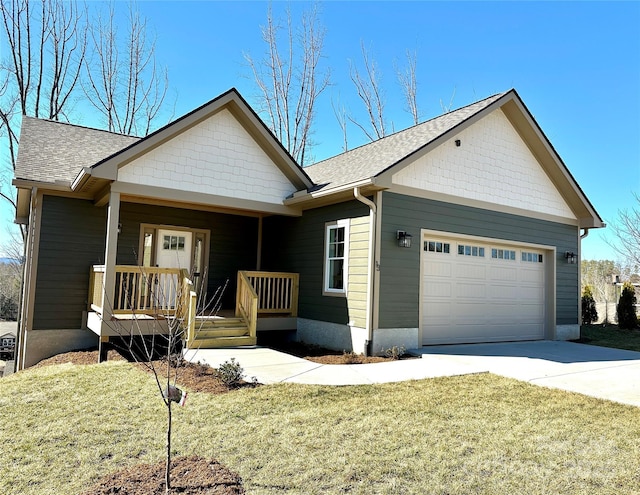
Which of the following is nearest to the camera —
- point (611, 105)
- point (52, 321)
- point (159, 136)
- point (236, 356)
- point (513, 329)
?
point (236, 356)

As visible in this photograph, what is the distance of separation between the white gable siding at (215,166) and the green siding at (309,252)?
1015mm

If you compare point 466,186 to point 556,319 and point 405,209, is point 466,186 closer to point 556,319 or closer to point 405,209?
point 405,209

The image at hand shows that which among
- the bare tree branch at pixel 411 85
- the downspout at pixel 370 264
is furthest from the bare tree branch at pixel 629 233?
the downspout at pixel 370 264

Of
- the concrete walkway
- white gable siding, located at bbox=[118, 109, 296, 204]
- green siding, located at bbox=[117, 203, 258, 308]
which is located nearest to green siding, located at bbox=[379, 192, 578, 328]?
the concrete walkway

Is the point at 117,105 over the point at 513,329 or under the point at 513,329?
over

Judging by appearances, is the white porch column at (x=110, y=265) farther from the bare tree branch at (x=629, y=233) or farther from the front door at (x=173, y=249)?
the bare tree branch at (x=629, y=233)

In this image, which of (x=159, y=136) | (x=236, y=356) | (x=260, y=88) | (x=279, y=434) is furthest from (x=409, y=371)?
(x=260, y=88)

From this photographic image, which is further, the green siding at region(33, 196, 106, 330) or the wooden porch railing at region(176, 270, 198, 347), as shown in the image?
the green siding at region(33, 196, 106, 330)

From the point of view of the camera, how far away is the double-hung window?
9.30 metres

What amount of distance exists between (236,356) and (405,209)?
4268 mm

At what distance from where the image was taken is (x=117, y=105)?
22578 mm

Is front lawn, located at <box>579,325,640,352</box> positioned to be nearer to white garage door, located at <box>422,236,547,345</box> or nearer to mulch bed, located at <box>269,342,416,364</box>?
white garage door, located at <box>422,236,547,345</box>

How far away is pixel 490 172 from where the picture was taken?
1054 centimetres

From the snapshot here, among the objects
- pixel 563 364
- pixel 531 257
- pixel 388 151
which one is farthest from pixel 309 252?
pixel 531 257
